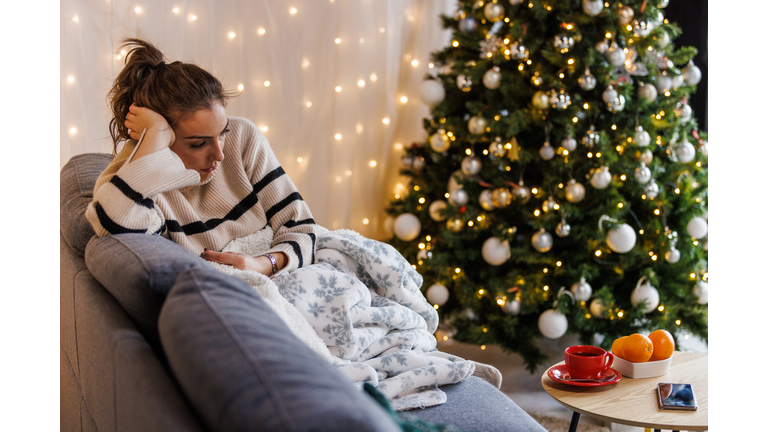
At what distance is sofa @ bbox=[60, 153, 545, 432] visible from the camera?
479mm

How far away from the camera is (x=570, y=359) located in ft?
3.93

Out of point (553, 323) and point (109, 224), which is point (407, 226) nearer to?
point (553, 323)

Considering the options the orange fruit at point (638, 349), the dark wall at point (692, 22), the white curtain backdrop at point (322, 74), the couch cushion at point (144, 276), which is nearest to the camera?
the couch cushion at point (144, 276)

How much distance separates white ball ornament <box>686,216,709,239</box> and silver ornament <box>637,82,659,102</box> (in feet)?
1.68

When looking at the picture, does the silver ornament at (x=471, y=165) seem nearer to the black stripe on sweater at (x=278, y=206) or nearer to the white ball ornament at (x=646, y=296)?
the white ball ornament at (x=646, y=296)

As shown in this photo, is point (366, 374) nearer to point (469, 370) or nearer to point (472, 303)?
point (469, 370)

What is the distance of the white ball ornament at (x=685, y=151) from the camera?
2.13 metres

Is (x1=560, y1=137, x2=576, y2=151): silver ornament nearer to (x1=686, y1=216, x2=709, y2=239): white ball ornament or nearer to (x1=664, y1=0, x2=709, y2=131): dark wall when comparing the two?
(x1=686, y1=216, x2=709, y2=239): white ball ornament

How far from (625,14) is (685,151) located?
1.94 ft

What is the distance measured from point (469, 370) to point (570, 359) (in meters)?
0.27

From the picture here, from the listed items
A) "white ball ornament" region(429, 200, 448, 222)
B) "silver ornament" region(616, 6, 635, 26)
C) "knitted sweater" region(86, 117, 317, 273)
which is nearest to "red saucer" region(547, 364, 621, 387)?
"knitted sweater" region(86, 117, 317, 273)

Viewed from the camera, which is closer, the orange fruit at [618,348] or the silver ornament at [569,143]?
the orange fruit at [618,348]

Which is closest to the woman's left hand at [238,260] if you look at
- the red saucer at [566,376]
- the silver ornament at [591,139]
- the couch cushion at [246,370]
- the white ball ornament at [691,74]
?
the couch cushion at [246,370]

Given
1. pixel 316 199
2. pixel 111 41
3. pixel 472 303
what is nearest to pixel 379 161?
pixel 316 199
